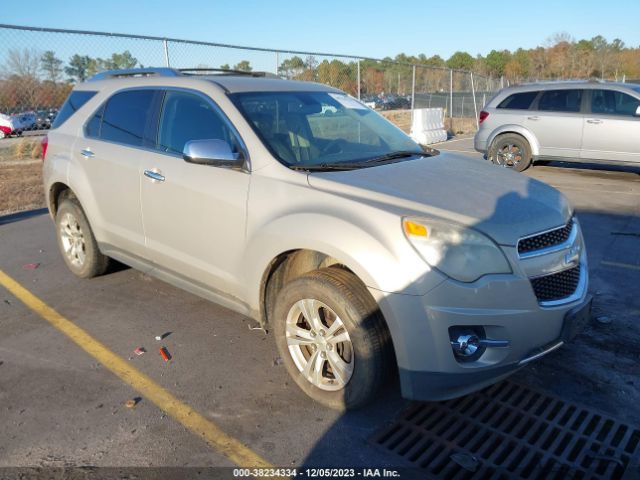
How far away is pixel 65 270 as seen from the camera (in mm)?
5594

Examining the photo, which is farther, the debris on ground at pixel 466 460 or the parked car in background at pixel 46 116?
the parked car in background at pixel 46 116

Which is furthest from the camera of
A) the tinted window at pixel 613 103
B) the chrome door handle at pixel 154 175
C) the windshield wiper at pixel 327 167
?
the tinted window at pixel 613 103

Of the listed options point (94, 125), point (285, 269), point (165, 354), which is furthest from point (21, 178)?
point (285, 269)

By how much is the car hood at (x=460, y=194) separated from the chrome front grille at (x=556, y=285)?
0.26 m

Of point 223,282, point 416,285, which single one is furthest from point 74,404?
point 416,285

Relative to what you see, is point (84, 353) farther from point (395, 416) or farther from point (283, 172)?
point (395, 416)

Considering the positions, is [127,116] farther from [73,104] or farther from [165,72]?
[73,104]

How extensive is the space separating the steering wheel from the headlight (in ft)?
3.82

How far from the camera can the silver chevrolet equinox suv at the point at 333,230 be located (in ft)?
8.82

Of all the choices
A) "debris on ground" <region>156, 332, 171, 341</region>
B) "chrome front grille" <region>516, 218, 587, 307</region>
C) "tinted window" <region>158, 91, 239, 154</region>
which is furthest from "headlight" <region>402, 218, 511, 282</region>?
"debris on ground" <region>156, 332, 171, 341</region>

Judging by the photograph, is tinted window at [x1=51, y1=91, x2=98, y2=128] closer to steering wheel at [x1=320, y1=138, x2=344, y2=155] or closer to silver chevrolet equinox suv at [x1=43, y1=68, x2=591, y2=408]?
silver chevrolet equinox suv at [x1=43, y1=68, x2=591, y2=408]

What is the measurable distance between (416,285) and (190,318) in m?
2.37

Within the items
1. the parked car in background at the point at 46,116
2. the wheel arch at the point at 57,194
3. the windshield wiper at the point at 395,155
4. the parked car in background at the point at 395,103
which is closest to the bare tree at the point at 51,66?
the parked car in background at the point at 46,116

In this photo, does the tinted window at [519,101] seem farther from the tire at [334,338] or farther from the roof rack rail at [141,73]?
the tire at [334,338]
